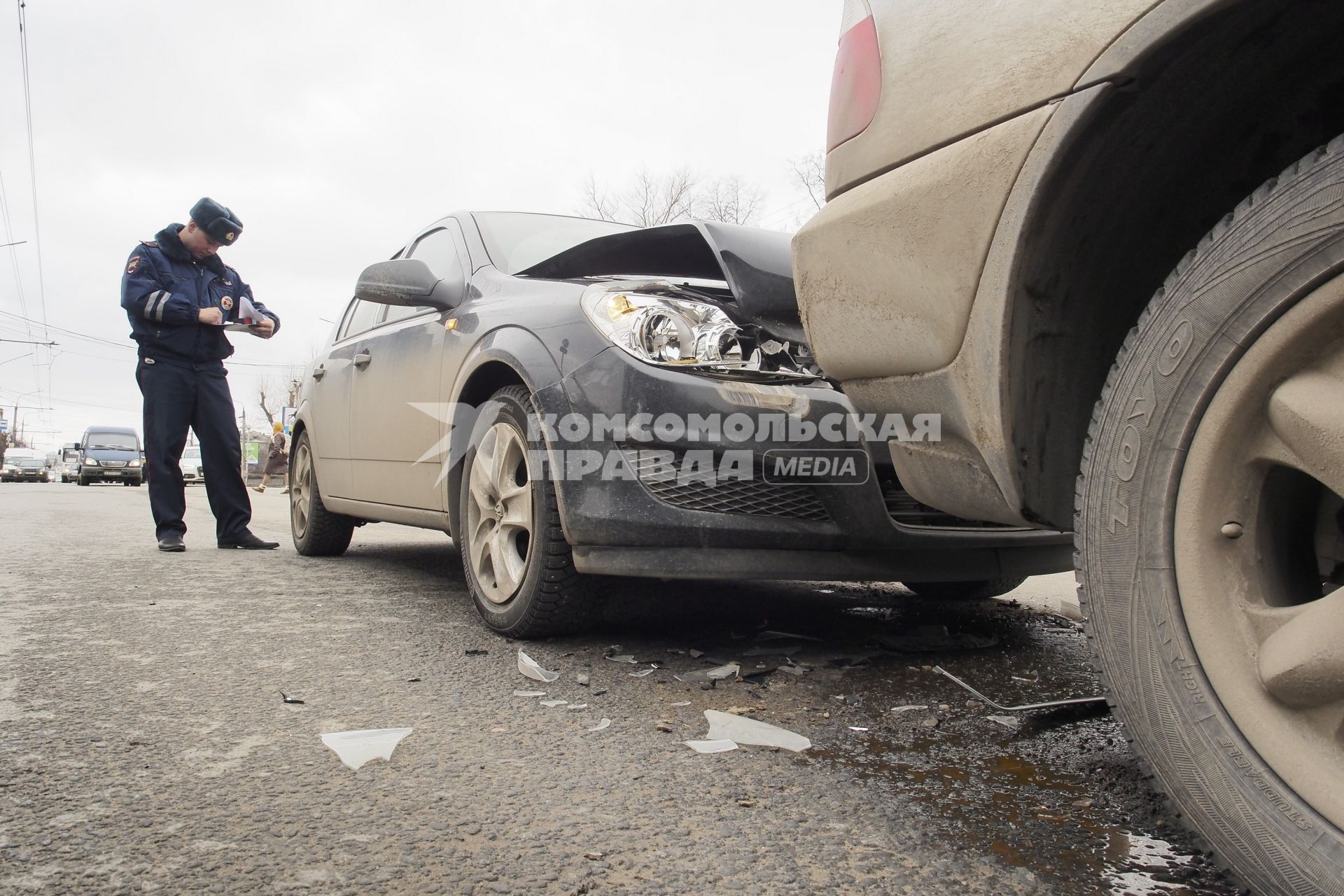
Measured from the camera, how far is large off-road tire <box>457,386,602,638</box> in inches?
100.0

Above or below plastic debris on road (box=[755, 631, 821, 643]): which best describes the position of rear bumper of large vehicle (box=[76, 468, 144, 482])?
below

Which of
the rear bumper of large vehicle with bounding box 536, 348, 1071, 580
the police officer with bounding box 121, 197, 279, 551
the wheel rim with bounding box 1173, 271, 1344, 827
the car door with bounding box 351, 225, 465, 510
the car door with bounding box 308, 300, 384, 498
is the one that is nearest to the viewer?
the wheel rim with bounding box 1173, 271, 1344, 827

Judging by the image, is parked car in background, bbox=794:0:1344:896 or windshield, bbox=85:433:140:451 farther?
windshield, bbox=85:433:140:451

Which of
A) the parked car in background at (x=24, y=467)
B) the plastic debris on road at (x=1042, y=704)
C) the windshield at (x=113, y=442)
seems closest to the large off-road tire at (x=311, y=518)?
the plastic debris on road at (x=1042, y=704)

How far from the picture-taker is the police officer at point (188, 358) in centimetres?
497

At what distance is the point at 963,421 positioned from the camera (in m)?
1.51

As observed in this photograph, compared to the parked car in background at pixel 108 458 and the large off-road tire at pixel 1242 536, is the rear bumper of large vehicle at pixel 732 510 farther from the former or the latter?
the parked car in background at pixel 108 458

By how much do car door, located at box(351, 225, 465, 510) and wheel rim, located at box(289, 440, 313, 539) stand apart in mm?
976

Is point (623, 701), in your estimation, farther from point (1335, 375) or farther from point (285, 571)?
point (285, 571)

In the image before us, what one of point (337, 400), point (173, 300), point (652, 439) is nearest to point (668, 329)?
point (652, 439)

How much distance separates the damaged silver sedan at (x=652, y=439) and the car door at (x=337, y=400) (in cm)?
117

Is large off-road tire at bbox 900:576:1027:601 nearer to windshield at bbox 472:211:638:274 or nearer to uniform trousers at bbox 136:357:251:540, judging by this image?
windshield at bbox 472:211:638:274

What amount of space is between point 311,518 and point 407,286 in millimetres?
2222

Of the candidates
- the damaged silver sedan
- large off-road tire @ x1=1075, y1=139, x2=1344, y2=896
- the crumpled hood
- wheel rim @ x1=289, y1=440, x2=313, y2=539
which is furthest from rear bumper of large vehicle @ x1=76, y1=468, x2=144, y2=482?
large off-road tire @ x1=1075, y1=139, x2=1344, y2=896
